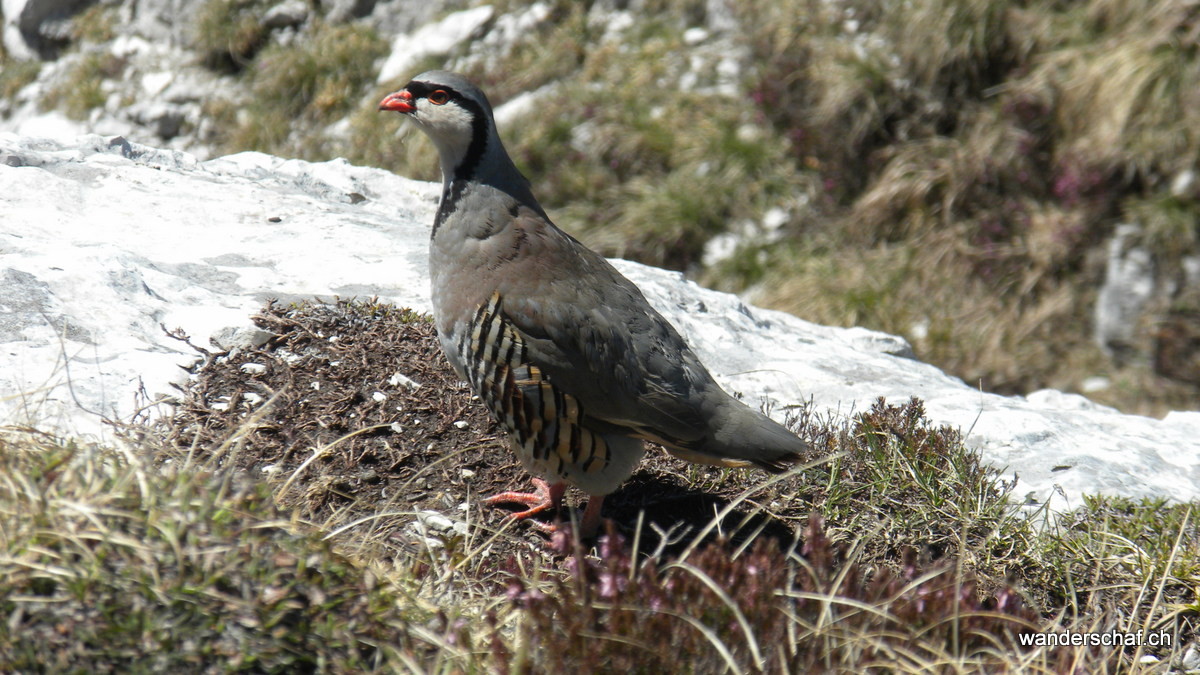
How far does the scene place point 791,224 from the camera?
982 centimetres

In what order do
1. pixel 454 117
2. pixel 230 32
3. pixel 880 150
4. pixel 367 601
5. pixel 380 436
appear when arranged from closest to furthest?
pixel 367 601, pixel 454 117, pixel 380 436, pixel 880 150, pixel 230 32

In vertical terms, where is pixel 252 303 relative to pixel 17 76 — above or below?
above

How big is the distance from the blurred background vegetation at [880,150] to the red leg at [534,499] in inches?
190

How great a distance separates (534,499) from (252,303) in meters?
1.69

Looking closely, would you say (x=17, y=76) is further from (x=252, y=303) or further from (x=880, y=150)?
(x=880, y=150)

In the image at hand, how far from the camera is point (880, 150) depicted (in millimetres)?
9797

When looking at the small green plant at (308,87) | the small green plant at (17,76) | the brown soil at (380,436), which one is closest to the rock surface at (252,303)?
the brown soil at (380,436)

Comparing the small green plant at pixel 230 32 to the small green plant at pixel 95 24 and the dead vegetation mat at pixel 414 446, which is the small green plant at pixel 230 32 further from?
the dead vegetation mat at pixel 414 446

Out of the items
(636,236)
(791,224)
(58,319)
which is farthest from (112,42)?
(58,319)

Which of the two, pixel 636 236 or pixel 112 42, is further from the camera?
pixel 112 42

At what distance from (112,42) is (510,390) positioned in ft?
36.0

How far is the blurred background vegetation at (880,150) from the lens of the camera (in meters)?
8.82

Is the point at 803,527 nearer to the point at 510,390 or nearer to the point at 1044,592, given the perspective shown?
the point at 1044,592

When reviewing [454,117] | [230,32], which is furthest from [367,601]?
[230,32]
